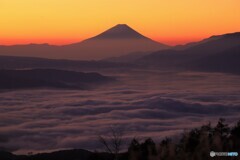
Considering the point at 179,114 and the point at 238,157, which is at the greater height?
the point at 238,157

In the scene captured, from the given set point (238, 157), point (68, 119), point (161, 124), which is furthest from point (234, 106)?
point (238, 157)

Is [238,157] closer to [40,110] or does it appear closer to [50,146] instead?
[50,146]

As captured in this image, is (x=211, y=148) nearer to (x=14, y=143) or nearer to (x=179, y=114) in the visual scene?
(x=14, y=143)

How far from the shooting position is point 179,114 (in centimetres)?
15388

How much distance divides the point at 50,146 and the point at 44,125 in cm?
3418

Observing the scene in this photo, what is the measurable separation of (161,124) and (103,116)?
22.7 m

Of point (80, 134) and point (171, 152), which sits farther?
point (80, 134)

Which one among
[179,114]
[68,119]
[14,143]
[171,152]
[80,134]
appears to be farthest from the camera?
[179,114]

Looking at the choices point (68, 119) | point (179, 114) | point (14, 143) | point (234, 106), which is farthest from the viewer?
point (234, 106)

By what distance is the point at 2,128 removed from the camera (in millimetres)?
120562

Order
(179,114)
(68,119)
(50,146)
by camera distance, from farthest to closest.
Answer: (179,114) → (68,119) → (50,146)

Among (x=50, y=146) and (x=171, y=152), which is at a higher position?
(x=171, y=152)

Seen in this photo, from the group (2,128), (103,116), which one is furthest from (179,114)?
(2,128)

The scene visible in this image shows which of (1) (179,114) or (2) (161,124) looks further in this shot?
(1) (179,114)
